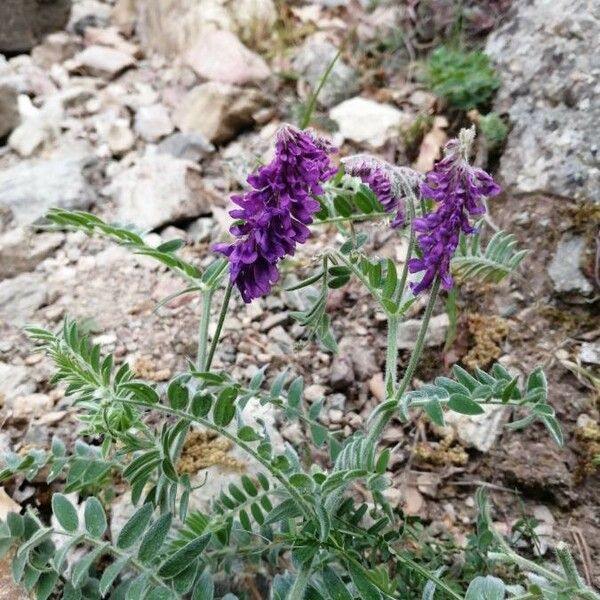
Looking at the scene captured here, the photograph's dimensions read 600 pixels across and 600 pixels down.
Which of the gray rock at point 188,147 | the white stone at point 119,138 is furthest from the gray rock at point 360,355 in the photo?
the white stone at point 119,138

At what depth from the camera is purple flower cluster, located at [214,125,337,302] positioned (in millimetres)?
1332

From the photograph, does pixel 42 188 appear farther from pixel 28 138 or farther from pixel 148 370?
pixel 148 370

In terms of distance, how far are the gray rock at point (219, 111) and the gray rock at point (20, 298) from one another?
1.23 metres

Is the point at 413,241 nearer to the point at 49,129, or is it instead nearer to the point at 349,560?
the point at 349,560

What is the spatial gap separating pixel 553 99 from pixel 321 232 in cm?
105

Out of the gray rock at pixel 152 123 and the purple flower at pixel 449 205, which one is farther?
the gray rock at pixel 152 123

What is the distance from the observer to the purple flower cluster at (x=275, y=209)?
1.33 metres

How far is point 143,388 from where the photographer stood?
133 centimetres

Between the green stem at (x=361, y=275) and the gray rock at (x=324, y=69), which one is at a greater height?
the green stem at (x=361, y=275)

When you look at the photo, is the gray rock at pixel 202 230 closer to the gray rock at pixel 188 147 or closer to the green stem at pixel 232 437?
the gray rock at pixel 188 147

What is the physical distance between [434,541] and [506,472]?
0.36 m

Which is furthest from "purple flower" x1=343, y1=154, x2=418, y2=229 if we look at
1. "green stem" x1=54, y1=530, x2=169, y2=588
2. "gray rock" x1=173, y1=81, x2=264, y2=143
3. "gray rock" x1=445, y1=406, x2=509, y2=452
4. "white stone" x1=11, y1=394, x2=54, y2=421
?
"gray rock" x1=173, y1=81, x2=264, y2=143

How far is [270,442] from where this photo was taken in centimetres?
153

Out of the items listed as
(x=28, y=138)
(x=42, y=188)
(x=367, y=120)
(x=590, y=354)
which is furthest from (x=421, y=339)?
(x=28, y=138)
